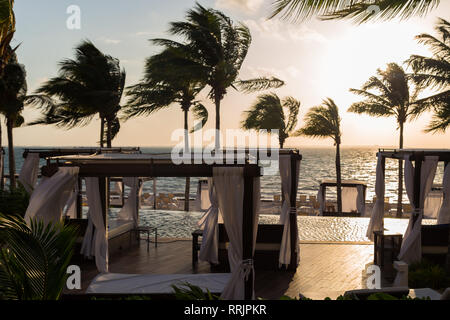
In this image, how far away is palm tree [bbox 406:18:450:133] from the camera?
19016 mm

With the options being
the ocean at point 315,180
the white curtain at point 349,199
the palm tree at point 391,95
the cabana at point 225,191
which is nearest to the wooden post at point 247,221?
the cabana at point 225,191

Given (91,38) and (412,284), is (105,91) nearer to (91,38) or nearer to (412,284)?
(91,38)

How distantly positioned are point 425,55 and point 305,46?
1287 cm

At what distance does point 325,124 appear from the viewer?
23188 millimetres

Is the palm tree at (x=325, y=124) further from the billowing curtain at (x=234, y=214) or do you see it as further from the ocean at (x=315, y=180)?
the ocean at (x=315, y=180)

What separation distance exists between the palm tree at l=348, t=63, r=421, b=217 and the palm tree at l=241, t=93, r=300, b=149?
3.88 meters

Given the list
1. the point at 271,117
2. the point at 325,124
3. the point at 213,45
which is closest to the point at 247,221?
the point at 213,45

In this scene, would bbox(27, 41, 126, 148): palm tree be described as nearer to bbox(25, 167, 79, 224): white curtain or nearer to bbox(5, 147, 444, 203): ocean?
bbox(25, 167, 79, 224): white curtain

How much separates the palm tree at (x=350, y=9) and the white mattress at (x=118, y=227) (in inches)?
263

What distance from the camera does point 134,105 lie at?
75.2ft

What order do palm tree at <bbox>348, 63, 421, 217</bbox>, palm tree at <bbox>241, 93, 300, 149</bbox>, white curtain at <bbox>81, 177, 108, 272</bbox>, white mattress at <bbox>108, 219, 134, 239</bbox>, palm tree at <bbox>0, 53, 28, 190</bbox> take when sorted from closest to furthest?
1. white curtain at <bbox>81, 177, 108, 272</bbox>
2. white mattress at <bbox>108, 219, 134, 239</bbox>
3. palm tree at <bbox>0, 53, 28, 190</bbox>
4. palm tree at <bbox>348, 63, 421, 217</bbox>
5. palm tree at <bbox>241, 93, 300, 149</bbox>

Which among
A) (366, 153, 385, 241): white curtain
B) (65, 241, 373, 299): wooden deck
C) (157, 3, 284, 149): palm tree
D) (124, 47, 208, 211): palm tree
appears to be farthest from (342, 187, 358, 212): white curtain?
(366, 153, 385, 241): white curtain

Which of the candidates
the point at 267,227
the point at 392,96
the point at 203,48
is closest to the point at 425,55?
the point at 392,96

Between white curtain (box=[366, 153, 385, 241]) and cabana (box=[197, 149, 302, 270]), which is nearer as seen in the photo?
cabana (box=[197, 149, 302, 270])
